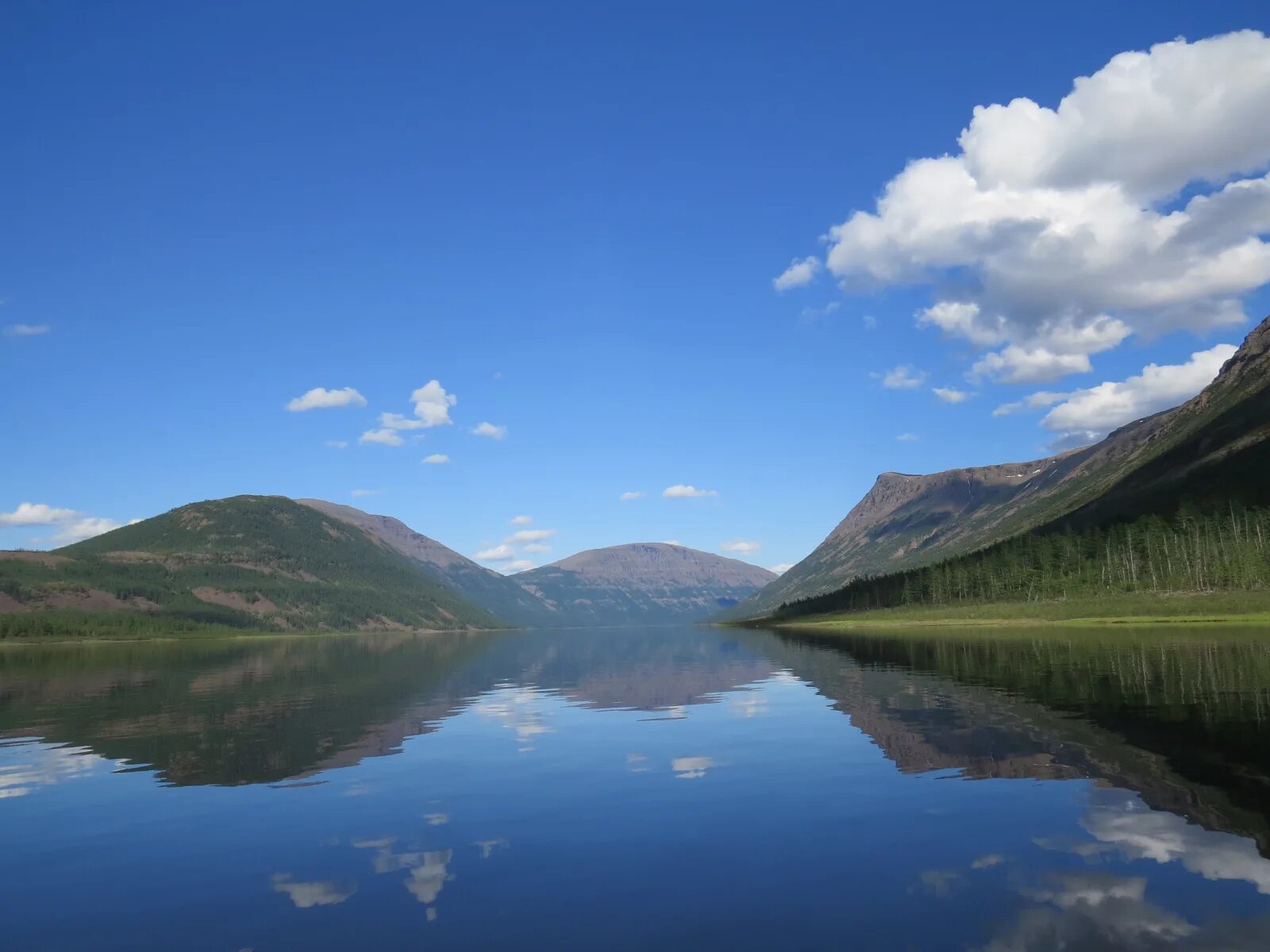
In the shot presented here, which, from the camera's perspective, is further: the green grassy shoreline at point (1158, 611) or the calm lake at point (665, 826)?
the green grassy shoreline at point (1158, 611)

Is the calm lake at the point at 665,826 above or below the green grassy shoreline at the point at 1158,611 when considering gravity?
above

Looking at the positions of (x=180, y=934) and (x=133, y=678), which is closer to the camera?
(x=180, y=934)

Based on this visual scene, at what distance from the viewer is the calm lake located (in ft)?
54.9

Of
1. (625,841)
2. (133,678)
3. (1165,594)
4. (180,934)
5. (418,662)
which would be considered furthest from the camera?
(1165,594)

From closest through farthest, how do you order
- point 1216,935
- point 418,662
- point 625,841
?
1. point 1216,935
2. point 625,841
3. point 418,662

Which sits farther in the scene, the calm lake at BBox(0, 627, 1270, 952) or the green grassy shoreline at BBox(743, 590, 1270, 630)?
the green grassy shoreline at BBox(743, 590, 1270, 630)

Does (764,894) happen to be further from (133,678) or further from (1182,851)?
(133,678)

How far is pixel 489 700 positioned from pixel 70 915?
51.4 metres

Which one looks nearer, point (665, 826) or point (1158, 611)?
→ point (665, 826)

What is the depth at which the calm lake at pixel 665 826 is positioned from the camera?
16.7 metres

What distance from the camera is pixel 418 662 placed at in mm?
138375

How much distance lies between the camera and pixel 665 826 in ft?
83.2

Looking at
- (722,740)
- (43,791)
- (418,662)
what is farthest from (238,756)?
(418,662)

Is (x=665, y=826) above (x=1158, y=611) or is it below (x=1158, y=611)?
above
